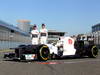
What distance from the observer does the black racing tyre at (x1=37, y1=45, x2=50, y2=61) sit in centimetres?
1354

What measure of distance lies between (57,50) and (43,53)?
144cm

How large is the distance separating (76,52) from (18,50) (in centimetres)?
438

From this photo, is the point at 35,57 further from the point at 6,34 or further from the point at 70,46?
the point at 6,34

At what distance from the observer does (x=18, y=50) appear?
13211mm

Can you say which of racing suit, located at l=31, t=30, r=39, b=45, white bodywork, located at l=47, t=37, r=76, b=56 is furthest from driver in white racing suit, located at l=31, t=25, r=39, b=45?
white bodywork, located at l=47, t=37, r=76, b=56

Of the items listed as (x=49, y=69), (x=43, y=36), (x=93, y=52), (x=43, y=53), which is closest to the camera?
(x=49, y=69)

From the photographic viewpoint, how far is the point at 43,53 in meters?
13.7

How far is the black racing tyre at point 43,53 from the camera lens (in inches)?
533

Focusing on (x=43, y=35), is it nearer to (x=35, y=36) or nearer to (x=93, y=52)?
(x=35, y=36)

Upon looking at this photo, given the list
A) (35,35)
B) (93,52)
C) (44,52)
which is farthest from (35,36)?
(93,52)

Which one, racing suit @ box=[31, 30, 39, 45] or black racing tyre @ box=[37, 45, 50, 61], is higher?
racing suit @ box=[31, 30, 39, 45]

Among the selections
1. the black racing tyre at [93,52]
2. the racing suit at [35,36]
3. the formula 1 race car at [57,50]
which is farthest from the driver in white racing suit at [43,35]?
the black racing tyre at [93,52]

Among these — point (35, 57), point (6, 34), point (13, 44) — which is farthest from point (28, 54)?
point (13, 44)

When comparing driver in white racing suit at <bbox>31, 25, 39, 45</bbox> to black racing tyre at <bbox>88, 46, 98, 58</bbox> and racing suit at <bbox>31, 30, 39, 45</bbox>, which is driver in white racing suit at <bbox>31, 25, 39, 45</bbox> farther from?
black racing tyre at <bbox>88, 46, 98, 58</bbox>
